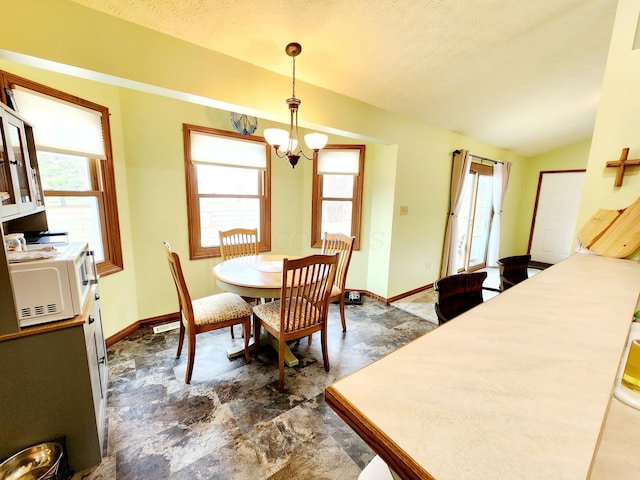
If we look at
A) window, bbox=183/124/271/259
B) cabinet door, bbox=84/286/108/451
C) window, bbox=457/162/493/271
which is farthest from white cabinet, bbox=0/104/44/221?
window, bbox=457/162/493/271

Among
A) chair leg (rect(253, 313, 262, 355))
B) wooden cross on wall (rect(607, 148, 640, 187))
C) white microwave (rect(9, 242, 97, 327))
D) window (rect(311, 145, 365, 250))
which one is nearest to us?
white microwave (rect(9, 242, 97, 327))

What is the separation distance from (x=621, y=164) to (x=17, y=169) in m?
3.46

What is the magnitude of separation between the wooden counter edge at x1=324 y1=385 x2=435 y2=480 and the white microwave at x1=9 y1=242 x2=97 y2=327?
1.38 metres

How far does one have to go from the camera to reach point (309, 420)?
168 centimetres

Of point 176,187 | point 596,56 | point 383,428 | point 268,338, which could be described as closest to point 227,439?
point 268,338

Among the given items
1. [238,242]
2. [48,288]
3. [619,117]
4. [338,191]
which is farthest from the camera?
[338,191]

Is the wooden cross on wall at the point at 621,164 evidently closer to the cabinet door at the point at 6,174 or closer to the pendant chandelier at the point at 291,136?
the pendant chandelier at the point at 291,136

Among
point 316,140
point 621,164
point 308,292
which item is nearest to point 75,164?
point 316,140

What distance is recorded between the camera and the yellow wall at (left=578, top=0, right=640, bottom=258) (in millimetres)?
1630

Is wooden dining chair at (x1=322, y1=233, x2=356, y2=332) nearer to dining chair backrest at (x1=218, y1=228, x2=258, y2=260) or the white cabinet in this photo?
dining chair backrest at (x1=218, y1=228, x2=258, y2=260)

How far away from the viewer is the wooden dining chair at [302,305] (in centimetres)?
184

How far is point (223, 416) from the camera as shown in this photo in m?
1.68

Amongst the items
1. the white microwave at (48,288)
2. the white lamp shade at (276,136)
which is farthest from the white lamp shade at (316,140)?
the white microwave at (48,288)

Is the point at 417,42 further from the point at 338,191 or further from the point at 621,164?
the point at 338,191
